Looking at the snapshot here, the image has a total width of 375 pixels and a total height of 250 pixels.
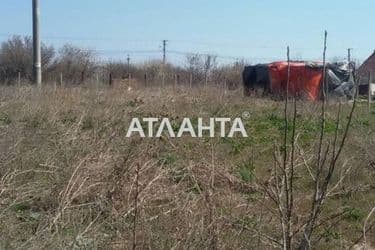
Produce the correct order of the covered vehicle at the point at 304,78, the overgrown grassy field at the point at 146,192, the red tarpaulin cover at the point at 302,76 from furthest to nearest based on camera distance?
1. the covered vehicle at the point at 304,78
2. the red tarpaulin cover at the point at 302,76
3. the overgrown grassy field at the point at 146,192

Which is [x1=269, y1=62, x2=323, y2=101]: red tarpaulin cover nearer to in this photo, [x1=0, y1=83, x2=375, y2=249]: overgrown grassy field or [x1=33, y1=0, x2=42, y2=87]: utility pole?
[x1=33, y1=0, x2=42, y2=87]: utility pole

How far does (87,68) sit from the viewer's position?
37.1m

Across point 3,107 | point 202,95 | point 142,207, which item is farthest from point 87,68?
point 142,207

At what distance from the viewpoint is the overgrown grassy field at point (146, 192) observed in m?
4.20

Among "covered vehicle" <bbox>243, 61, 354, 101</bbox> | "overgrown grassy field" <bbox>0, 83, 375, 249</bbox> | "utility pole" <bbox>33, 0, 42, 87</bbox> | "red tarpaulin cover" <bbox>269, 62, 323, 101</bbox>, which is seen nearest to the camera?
"overgrown grassy field" <bbox>0, 83, 375, 249</bbox>

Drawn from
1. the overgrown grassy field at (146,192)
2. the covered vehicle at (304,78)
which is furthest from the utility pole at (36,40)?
the covered vehicle at (304,78)

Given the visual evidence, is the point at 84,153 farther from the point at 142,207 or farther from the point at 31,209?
the point at 142,207

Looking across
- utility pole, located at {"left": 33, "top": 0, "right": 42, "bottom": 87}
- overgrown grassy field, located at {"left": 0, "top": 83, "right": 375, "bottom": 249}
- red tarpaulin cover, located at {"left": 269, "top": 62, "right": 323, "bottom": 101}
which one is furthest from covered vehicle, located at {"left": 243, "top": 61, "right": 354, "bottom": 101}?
overgrown grassy field, located at {"left": 0, "top": 83, "right": 375, "bottom": 249}

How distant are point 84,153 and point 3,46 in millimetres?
35079

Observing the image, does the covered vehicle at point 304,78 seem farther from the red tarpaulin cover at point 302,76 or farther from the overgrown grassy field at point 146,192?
the overgrown grassy field at point 146,192

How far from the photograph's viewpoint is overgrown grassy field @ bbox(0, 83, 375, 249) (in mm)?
4195

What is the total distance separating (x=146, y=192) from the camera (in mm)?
4879

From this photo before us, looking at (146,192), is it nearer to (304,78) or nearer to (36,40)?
(36,40)

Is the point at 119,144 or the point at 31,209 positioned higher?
the point at 119,144
